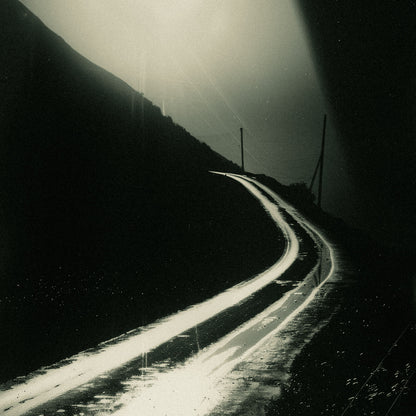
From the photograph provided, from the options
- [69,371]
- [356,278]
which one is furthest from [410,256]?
[69,371]

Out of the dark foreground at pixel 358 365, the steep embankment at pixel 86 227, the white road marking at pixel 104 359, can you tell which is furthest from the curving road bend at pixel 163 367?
the dark foreground at pixel 358 365

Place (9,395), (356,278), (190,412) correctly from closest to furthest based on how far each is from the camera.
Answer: (190,412)
(9,395)
(356,278)

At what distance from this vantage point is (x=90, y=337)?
6.04m

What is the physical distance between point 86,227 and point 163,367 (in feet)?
31.8

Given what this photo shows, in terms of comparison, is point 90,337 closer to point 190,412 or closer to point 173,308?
point 173,308

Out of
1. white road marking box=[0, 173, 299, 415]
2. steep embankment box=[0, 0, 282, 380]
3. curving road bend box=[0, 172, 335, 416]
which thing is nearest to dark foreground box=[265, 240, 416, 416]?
curving road bend box=[0, 172, 335, 416]

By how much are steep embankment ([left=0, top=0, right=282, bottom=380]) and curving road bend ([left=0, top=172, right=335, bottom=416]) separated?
0.46 metres

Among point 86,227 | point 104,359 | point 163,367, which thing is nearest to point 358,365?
point 163,367

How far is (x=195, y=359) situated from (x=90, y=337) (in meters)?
1.58

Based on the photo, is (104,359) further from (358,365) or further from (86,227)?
(86,227)

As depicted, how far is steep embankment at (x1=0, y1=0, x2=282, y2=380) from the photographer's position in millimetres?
7000

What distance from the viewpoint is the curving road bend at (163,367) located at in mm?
3730

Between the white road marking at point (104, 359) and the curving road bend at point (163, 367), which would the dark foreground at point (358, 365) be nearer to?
the curving road bend at point (163, 367)

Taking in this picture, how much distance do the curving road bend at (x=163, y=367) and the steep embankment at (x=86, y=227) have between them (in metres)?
0.46
